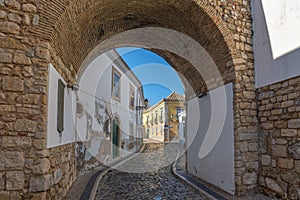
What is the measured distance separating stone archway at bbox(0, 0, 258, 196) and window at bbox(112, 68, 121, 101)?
4178mm

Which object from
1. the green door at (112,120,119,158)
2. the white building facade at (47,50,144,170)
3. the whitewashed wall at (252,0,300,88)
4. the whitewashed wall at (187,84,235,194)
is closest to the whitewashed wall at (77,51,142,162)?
the white building facade at (47,50,144,170)

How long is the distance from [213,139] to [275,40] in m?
2.25

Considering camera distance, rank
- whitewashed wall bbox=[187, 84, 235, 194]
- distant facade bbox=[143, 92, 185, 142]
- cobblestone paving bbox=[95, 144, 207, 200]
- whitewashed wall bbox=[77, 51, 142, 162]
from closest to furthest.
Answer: whitewashed wall bbox=[187, 84, 235, 194]
cobblestone paving bbox=[95, 144, 207, 200]
whitewashed wall bbox=[77, 51, 142, 162]
distant facade bbox=[143, 92, 185, 142]

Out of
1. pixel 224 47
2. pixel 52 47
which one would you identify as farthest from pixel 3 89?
pixel 224 47

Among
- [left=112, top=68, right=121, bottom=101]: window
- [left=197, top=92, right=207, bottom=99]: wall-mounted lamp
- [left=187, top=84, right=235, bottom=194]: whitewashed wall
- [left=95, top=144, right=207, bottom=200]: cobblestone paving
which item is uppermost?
[left=112, top=68, right=121, bottom=101]: window

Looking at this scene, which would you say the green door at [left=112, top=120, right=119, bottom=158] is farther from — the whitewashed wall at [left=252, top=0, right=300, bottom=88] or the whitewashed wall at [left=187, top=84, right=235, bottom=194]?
the whitewashed wall at [left=252, top=0, right=300, bottom=88]

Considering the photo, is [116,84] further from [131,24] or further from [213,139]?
[213,139]

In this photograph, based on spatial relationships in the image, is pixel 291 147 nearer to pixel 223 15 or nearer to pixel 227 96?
pixel 227 96

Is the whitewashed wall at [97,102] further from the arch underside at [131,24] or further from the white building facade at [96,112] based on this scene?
the arch underside at [131,24]

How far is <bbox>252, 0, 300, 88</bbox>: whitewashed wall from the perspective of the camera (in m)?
3.41

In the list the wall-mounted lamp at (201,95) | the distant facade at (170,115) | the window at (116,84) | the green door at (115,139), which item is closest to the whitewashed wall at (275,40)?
the wall-mounted lamp at (201,95)

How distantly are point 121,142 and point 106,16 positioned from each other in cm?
720

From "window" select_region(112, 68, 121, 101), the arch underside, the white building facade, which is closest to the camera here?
the arch underside

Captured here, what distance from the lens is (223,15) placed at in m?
4.11
